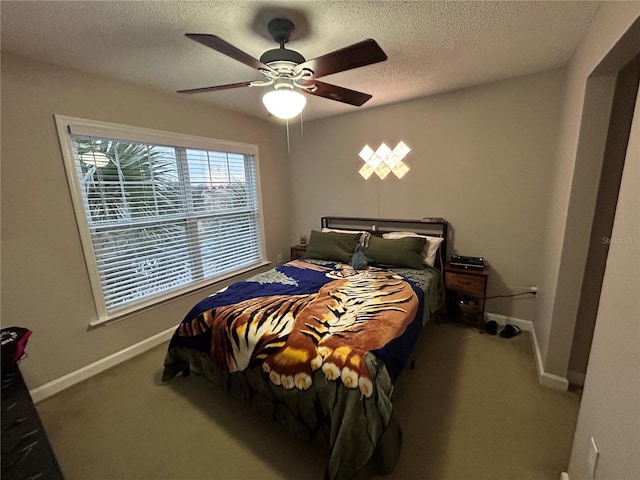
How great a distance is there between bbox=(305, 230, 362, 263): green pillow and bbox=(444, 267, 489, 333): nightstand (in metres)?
1.01

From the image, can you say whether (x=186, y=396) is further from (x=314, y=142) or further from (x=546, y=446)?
(x=314, y=142)

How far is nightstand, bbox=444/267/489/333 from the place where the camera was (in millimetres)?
2631

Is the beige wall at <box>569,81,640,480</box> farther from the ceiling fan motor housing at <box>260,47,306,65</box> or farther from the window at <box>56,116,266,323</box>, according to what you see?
the window at <box>56,116,266,323</box>

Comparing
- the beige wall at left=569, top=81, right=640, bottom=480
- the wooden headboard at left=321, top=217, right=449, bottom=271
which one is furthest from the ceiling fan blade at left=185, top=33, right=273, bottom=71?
the wooden headboard at left=321, top=217, right=449, bottom=271

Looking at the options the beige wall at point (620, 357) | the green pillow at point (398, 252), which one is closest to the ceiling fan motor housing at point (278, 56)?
the beige wall at point (620, 357)

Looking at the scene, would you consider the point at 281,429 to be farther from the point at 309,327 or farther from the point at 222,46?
the point at 222,46

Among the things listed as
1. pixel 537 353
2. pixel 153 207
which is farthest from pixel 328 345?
pixel 153 207

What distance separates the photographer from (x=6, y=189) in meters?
1.81

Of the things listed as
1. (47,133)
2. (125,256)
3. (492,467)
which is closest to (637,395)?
(492,467)

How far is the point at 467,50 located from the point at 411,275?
180 centimetres

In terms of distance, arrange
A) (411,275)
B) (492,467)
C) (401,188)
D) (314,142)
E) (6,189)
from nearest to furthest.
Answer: (492,467), (6,189), (411,275), (401,188), (314,142)

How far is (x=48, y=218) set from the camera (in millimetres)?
1996

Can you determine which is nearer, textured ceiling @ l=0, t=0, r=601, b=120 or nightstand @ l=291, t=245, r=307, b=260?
textured ceiling @ l=0, t=0, r=601, b=120

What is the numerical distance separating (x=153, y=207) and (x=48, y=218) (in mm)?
756
